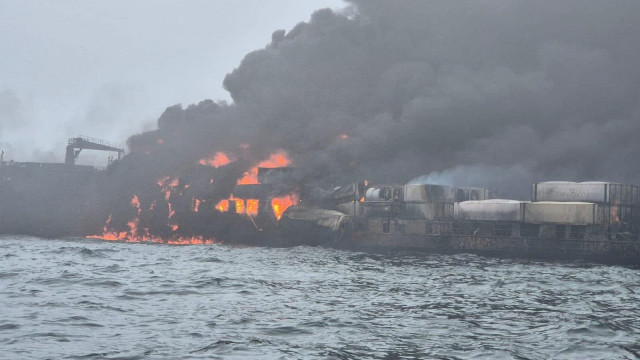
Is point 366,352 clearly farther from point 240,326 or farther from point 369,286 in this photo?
point 369,286

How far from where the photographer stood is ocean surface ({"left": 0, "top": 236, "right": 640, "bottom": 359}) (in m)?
19.0

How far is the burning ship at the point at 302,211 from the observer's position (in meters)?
80.3

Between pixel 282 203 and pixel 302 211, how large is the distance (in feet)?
27.5

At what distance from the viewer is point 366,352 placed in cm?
1892

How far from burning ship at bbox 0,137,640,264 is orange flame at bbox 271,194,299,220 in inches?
7.3

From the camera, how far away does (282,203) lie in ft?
354

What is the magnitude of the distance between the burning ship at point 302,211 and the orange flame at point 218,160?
0.98ft

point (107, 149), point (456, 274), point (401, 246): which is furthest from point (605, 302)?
point (107, 149)

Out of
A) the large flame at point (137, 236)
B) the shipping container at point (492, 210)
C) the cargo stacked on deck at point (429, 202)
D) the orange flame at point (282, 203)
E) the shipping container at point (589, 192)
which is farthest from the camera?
the large flame at point (137, 236)

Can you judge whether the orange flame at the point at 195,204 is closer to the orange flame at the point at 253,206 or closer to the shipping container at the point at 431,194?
the orange flame at the point at 253,206

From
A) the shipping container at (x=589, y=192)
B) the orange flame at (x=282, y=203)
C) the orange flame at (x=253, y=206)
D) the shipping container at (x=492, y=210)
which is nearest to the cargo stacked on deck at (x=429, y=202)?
the shipping container at (x=492, y=210)

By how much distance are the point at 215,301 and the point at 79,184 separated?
117745 mm

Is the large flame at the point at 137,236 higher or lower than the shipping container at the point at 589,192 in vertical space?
lower

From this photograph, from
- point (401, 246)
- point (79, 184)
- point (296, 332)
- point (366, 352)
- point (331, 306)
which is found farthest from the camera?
point (79, 184)
